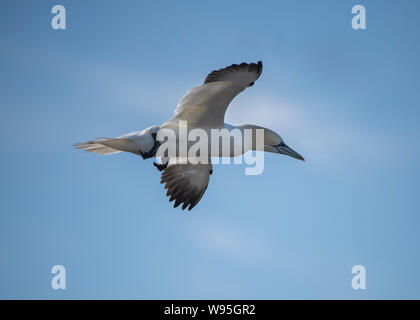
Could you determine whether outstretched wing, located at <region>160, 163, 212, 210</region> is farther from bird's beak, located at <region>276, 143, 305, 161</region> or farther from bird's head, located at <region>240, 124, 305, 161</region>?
bird's beak, located at <region>276, 143, 305, 161</region>

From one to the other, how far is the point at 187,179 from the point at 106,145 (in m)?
1.98

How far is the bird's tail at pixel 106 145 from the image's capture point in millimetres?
14281

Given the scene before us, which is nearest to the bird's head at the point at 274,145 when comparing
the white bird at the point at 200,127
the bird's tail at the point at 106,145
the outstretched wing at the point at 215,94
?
the white bird at the point at 200,127

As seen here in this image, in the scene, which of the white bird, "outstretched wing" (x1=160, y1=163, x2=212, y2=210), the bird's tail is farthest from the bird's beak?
the bird's tail

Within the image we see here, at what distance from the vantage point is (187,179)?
51.4ft

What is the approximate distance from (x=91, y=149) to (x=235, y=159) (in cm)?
290

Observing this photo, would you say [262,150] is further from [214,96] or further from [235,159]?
[214,96]

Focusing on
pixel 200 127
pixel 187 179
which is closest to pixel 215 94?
pixel 200 127

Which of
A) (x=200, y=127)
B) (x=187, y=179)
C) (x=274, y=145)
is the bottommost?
(x=187, y=179)

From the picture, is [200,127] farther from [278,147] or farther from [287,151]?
[287,151]

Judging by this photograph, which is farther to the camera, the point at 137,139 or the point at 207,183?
the point at 207,183

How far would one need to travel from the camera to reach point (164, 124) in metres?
14.7

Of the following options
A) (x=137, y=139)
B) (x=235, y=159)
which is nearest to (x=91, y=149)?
(x=137, y=139)
